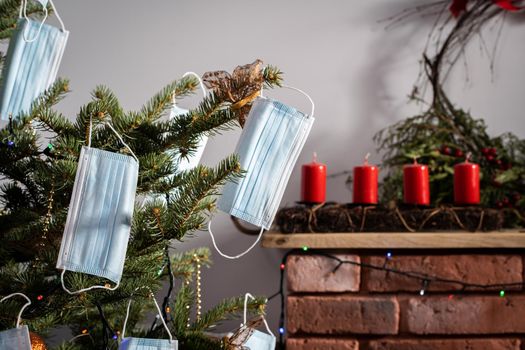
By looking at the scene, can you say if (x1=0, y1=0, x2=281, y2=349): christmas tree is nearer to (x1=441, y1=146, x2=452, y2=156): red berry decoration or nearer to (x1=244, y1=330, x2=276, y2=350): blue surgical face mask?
(x1=244, y1=330, x2=276, y2=350): blue surgical face mask

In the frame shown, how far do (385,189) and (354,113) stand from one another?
0.88 ft

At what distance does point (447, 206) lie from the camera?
1386 millimetres

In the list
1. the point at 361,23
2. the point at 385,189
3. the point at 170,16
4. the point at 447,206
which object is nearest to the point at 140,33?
the point at 170,16

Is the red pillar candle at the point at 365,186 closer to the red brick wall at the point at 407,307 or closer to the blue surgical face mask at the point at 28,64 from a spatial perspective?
the red brick wall at the point at 407,307

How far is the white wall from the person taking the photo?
171 centimetres

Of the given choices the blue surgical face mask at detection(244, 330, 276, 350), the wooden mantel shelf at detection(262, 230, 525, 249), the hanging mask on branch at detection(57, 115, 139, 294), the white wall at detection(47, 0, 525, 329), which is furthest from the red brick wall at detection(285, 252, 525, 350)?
the hanging mask on branch at detection(57, 115, 139, 294)

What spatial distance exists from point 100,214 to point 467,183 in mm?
988

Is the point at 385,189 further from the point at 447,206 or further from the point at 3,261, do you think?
the point at 3,261

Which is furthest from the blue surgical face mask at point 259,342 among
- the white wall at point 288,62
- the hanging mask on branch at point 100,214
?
the white wall at point 288,62

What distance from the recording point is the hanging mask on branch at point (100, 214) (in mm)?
627

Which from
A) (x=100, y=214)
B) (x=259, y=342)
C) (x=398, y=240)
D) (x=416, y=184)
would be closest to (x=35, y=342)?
(x=100, y=214)

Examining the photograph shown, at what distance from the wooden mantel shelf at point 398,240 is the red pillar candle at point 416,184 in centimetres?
10

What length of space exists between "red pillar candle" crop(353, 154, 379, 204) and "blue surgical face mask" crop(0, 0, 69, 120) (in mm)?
849

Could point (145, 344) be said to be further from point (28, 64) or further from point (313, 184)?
point (313, 184)
